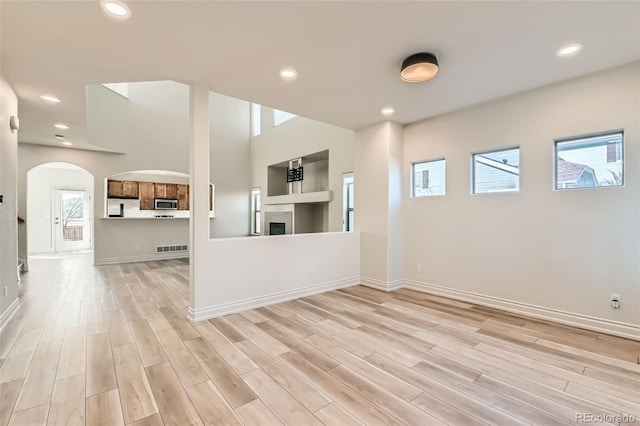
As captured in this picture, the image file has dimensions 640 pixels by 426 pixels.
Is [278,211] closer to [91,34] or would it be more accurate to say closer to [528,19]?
[91,34]

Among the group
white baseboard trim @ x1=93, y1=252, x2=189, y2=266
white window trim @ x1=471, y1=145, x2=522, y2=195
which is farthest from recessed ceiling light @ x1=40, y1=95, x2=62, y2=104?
white window trim @ x1=471, y1=145, x2=522, y2=195

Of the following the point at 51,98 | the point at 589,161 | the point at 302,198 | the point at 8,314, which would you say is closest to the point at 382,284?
the point at 589,161

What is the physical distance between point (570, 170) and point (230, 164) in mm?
8255

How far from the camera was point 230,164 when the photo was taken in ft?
→ 29.6

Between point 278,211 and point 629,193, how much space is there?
22.7 ft

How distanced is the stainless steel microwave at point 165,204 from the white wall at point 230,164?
1.26 m

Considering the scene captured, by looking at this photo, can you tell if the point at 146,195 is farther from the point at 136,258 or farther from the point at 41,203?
the point at 41,203

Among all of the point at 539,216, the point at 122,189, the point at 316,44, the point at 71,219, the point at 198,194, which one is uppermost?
the point at 316,44

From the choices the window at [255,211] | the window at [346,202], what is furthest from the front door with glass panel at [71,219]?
the window at [346,202]

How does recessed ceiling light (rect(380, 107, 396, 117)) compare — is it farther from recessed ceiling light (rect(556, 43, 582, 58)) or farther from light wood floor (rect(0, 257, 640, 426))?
light wood floor (rect(0, 257, 640, 426))

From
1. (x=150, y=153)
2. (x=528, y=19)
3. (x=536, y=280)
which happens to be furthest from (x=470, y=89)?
(x=150, y=153)

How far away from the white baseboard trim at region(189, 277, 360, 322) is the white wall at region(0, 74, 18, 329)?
1.93 meters

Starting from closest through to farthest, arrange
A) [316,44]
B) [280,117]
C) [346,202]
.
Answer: [316,44]
[346,202]
[280,117]

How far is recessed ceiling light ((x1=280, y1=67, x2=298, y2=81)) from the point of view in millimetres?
2811
